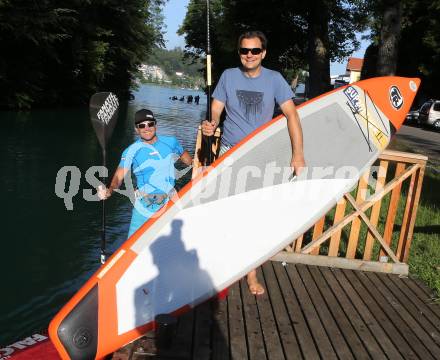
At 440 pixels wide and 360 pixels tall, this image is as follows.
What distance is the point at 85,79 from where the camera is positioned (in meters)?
36.8

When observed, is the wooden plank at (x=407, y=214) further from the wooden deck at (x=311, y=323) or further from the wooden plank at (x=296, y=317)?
the wooden plank at (x=296, y=317)

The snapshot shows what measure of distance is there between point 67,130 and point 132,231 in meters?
18.9

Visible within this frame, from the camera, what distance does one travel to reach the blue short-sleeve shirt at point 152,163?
13.8ft

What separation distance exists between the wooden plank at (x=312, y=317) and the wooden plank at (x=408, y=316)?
0.89 meters

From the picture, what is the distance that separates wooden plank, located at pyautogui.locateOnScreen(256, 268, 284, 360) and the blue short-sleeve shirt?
4.93 feet

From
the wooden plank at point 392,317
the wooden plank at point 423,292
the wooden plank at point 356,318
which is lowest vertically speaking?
the wooden plank at point 423,292

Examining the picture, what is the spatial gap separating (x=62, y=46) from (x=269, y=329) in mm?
33528

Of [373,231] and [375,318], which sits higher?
[373,231]

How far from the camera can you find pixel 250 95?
4.22 m

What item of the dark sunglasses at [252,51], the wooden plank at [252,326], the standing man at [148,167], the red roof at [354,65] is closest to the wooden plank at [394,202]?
the wooden plank at [252,326]

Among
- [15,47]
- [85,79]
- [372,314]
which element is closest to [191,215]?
[372,314]

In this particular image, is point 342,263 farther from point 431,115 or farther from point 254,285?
point 431,115

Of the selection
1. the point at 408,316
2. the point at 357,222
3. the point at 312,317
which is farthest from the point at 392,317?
the point at 357,222

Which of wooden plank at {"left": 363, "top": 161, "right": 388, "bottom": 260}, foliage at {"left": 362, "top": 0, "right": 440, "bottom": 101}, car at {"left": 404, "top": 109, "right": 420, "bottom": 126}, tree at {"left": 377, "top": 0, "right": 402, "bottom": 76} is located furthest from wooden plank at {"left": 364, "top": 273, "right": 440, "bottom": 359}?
foliage at {"left": 362, "top": 0, "right": 440, "bottom": 101}
